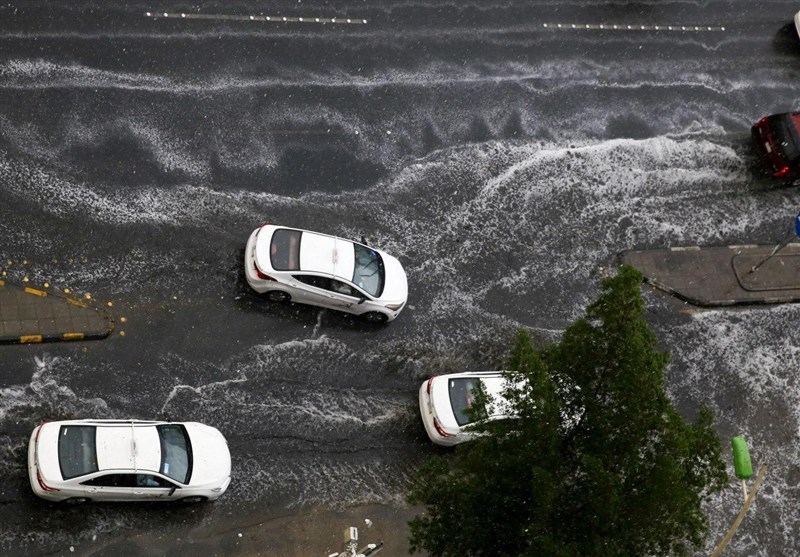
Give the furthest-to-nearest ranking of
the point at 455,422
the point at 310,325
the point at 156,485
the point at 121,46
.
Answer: the point at 121,46
the point at 310,325
the point at 455,422
the point at 156,485

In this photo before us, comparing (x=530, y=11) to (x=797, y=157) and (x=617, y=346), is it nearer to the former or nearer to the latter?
(x=797, y=157)

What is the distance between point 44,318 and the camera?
1770 centimetres

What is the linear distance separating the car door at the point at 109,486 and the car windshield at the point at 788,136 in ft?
54.2

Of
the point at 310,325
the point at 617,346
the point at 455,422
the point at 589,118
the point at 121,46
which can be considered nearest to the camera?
the point at 617,346

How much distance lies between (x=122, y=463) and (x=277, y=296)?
474cm

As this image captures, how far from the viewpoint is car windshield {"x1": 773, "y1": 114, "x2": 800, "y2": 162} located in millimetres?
22625

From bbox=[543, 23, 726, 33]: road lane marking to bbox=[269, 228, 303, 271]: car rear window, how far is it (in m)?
9.80

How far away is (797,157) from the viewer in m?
22.6

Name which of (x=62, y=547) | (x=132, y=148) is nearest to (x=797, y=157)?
(x=132, y=148)

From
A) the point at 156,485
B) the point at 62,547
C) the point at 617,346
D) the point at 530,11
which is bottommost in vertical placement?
the point at 62,547

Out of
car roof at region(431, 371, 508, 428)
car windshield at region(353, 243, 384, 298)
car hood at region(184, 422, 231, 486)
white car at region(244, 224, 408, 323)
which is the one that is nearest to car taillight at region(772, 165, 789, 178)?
car roof at region(431, 371, 508, 428)

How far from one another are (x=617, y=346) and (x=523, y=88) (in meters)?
11.3

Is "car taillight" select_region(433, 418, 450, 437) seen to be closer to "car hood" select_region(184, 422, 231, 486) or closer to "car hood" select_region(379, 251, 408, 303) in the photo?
"car hood" select_region(379, 251, 408, 303)

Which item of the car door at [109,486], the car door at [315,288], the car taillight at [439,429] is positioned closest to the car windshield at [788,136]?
the car taillight at [439,429]
